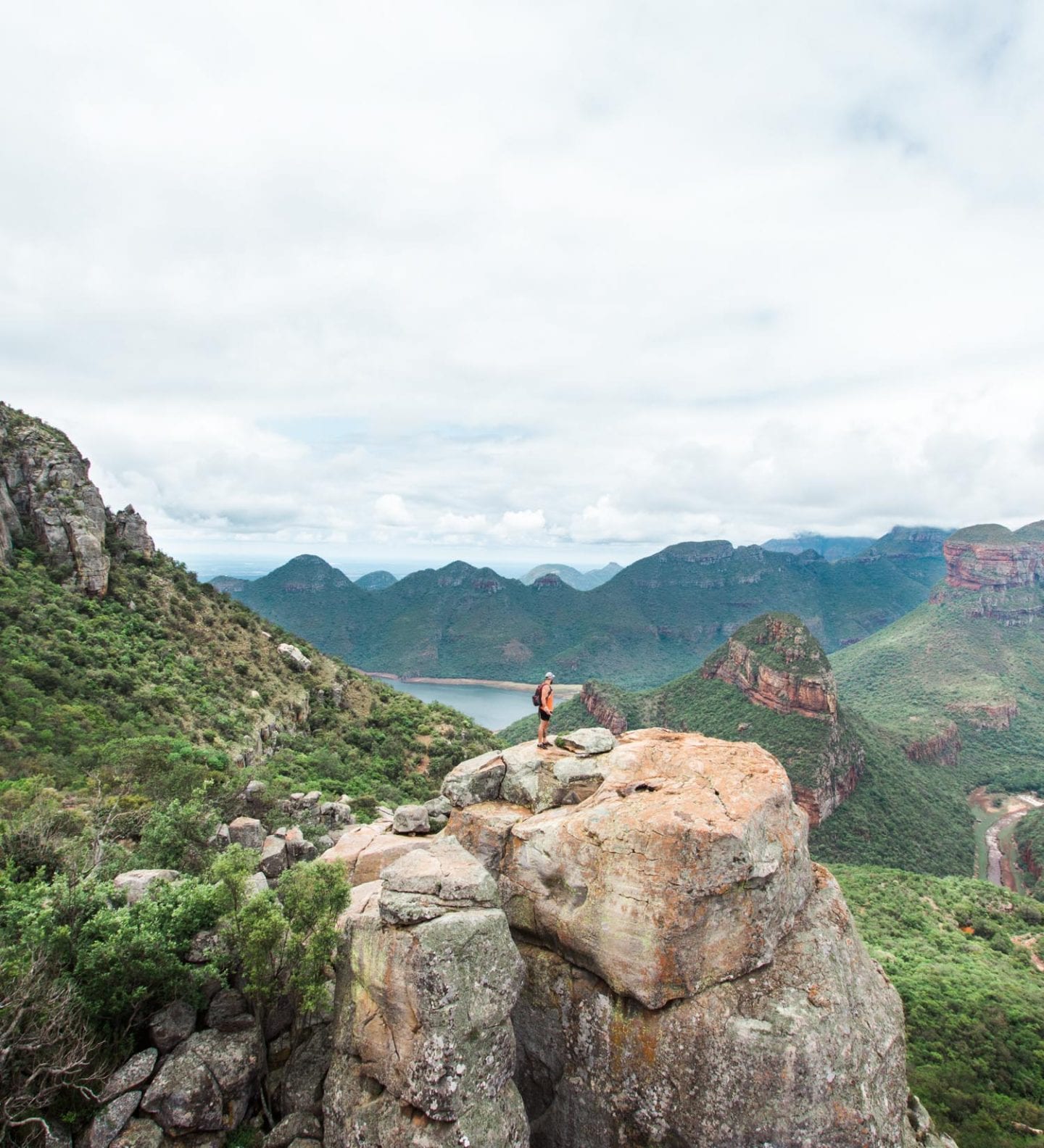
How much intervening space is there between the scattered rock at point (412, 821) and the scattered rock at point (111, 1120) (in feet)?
31.7

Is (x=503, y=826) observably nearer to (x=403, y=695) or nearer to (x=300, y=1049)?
(x=300, y=1049)

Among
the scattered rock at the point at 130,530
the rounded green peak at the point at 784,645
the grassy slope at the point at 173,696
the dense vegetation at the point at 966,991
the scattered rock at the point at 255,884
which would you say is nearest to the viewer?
the scattered rock at the point at 255,884

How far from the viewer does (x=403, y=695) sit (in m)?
65.1

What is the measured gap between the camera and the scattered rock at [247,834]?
22.4 metres

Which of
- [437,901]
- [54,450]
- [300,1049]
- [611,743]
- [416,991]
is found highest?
[54,450]

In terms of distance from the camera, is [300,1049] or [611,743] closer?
[300,1049]

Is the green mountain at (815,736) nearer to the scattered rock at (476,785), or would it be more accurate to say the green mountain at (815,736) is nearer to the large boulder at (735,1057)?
the large boulder at (735,1057)

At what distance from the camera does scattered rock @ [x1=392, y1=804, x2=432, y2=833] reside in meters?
20.7

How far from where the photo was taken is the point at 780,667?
10025cm

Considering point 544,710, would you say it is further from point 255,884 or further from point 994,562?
point 994,562

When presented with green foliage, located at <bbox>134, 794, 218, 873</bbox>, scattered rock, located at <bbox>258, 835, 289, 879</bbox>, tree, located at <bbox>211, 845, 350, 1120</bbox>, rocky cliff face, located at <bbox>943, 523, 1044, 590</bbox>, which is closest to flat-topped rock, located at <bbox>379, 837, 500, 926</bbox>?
tree, located at <bbox>211, 845, 350, 1120</bbox>

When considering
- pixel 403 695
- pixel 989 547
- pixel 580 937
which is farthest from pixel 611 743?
pixel 989 547

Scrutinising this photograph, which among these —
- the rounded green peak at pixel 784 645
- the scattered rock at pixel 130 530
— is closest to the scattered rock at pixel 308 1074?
the scattered rock at pixel 130 530

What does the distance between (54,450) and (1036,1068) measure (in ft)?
275
